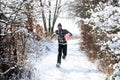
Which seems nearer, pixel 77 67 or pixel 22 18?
pixel 22 18

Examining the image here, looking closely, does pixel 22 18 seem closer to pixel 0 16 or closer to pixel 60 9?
pixel 0 16

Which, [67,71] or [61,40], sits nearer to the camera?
[67,71]

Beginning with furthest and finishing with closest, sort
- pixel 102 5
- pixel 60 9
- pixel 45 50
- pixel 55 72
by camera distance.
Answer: pixel 60 9 < pixel 45 50 < pixel 55 72 < pixel 102 5

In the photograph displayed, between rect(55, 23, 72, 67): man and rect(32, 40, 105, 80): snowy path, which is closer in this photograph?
rect(32, 40, 105, 80): snowy path

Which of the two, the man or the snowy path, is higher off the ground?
the man

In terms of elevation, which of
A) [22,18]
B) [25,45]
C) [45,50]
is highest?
[22,18]

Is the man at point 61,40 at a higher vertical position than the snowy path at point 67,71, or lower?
higher

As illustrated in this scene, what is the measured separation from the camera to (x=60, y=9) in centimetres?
3891

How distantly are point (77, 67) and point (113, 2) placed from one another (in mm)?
4630

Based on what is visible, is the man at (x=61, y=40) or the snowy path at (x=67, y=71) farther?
the man at (x=61, y=40)

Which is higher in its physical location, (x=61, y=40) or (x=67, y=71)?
(x=61, y=40)

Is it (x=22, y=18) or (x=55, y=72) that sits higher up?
(x=22, y=18)

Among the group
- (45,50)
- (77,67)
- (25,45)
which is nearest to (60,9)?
(45,50)

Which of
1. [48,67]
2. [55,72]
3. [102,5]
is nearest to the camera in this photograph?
[102,5]
